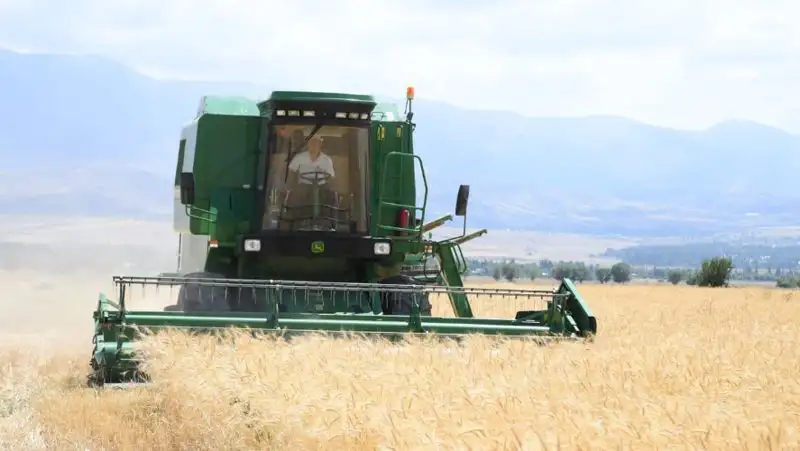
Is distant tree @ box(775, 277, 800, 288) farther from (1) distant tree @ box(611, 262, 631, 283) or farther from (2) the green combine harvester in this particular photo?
(2) the green combine harvester

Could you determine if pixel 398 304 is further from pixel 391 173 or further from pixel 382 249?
pixel 391 173

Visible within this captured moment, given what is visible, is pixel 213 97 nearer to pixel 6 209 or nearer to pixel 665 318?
pixel 665 318

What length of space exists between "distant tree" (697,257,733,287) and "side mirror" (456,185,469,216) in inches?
1498

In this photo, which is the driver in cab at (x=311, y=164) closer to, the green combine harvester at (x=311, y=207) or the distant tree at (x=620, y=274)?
the green combine harvester at (x=311, y=207)

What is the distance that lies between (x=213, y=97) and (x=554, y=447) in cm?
912

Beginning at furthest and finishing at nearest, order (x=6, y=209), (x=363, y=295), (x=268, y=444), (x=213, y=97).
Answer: (x=6, y=209) < (x=213, y=97) < (x=363, y=295) < (x=268, y=444)

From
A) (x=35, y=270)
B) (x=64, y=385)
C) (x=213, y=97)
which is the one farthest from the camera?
(x=35, y=270)

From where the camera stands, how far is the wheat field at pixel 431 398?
14.7 ft

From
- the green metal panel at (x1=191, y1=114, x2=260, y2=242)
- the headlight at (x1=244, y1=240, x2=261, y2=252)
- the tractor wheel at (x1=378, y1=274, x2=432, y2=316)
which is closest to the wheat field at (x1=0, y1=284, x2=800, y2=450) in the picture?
the headlight at (x1=244, y1=240, x2=261, y2=252)

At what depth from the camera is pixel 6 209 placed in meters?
138

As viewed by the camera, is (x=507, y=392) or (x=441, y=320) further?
(x=441, y=320)

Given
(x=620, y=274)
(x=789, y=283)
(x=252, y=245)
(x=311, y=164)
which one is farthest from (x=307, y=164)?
(x=620, y=274)

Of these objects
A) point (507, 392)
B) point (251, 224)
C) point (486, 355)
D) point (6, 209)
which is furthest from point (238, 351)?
point (6, 209)

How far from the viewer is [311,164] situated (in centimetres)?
1190
